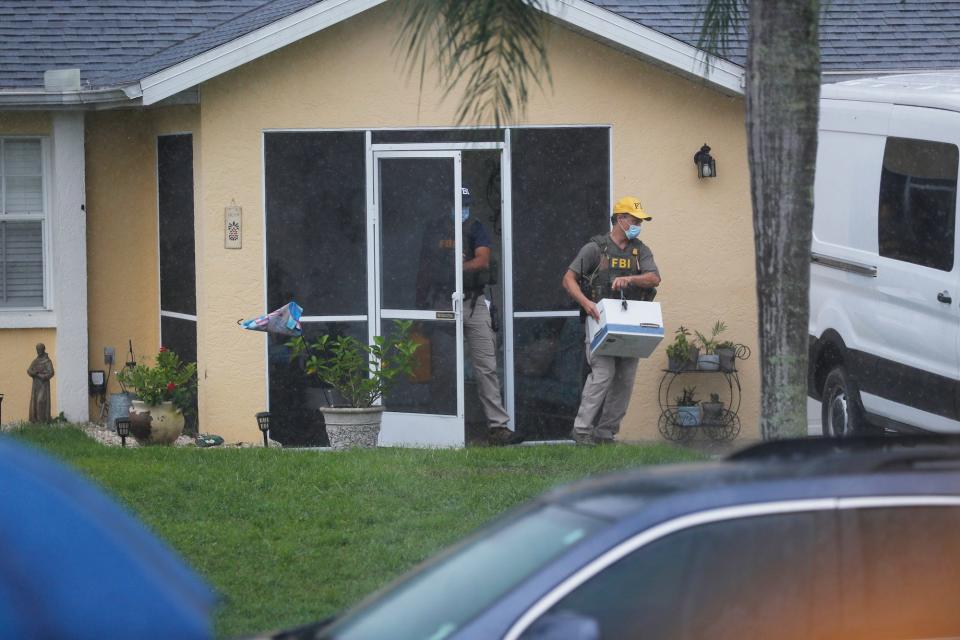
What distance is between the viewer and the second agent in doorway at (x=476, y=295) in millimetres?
10945

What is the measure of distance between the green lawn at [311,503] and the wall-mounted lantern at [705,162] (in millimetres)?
2696

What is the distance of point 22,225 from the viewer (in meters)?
12.1

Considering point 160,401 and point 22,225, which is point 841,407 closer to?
point 160,401

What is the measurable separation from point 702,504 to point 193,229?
9062 mm

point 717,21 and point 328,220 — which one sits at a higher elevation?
point 717,21

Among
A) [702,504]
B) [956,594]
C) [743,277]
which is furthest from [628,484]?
[743,277]

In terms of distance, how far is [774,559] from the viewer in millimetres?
3125

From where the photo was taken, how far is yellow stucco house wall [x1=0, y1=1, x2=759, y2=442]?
11125 mm

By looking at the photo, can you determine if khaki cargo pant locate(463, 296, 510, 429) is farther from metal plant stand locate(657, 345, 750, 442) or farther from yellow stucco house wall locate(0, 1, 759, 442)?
metal plant stand locate(657, 345, 750, 442)

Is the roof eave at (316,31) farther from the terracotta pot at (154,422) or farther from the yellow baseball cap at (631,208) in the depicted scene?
the terracotta pot at (154,422)

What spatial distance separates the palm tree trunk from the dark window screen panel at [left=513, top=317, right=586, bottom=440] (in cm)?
662

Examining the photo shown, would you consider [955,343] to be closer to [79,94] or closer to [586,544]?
[586,544]

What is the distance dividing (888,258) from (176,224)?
6388mm

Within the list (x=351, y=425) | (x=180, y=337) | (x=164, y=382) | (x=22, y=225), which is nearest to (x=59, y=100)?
(x=22, y=225)
